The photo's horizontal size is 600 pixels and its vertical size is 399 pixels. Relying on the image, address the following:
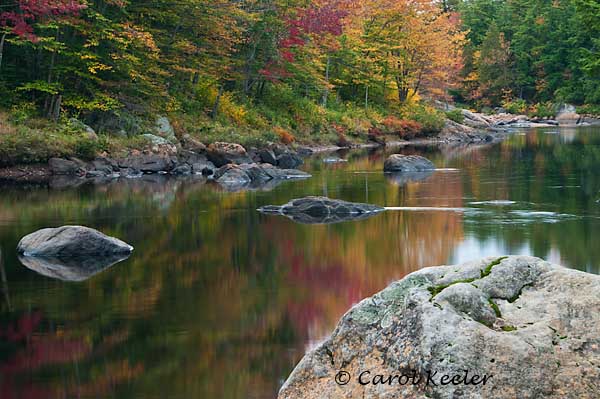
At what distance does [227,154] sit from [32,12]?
28.7 feet

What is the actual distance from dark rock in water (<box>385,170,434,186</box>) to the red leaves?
12.0 m

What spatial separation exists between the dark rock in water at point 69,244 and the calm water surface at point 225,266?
1.36 feet

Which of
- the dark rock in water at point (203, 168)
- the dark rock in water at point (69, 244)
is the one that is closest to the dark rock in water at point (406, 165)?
the dark rock in water at point (203, 168)

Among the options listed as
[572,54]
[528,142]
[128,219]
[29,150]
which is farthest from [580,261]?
[572,54]

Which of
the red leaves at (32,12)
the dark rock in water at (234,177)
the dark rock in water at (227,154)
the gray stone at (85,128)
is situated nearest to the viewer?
the red leaves at (32,12)

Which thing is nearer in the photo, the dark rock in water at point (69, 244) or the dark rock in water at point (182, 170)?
the dark rock in water at point (69, 244)

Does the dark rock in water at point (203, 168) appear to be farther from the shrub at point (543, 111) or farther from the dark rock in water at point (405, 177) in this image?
the shrub at point (543, 111)

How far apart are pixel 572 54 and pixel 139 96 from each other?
5334cm

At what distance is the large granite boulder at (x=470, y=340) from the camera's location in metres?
5.56

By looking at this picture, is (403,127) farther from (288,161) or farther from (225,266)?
(225,266)

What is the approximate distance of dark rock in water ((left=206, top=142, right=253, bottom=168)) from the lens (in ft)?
110

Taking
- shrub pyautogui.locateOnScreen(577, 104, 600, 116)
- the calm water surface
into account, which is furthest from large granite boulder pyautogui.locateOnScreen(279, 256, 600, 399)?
shrub pyautogui.locateOnScreen(577, 104, 600, 116)

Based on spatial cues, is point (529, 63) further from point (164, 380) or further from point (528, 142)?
point (164, 380)

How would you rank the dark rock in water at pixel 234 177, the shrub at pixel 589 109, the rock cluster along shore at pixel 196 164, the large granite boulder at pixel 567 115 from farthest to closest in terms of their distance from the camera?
the large granite boulder at pixel 567 115
the shrub at pixel 589 109
the rock cluster along shore at pixel 196 164
the dark rock in water at pixel 234 177
